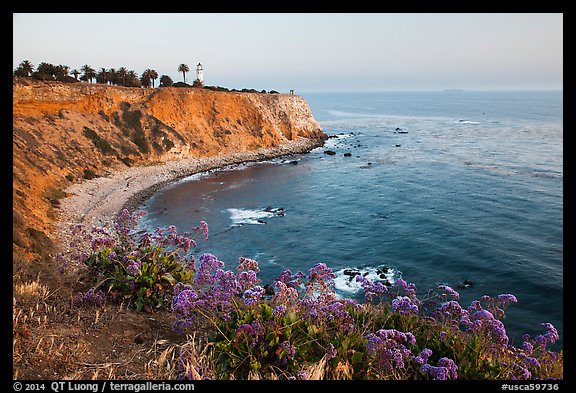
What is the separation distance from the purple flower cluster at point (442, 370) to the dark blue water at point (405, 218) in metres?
12.6

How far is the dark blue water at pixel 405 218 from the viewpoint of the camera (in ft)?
69.4

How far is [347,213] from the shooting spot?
33.0 meters

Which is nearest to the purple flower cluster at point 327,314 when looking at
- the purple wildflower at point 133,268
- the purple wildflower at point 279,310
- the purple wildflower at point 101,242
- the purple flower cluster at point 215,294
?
the purple wildflower at point 279,310

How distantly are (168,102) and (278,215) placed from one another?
33.8m

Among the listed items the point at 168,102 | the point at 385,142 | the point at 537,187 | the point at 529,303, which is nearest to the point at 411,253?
the point at 529,303

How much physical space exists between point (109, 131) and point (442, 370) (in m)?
52.0

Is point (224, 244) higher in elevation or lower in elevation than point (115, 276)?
lower

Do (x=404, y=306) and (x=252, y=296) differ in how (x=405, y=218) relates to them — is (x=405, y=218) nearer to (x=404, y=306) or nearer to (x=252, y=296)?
(x=404, y=306)

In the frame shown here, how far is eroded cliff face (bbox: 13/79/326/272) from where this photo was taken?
30.9m

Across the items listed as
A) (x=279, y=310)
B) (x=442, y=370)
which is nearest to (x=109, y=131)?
(x=279, y=310)

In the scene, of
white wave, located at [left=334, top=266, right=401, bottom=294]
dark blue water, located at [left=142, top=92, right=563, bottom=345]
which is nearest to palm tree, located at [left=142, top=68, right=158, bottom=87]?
dark blue water, located at [left=142, top=92, right=563, bottom=345]

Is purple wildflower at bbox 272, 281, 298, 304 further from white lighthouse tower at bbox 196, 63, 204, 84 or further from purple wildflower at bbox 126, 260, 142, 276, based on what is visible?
white lighthouse tower at bbox 196, 63, 204, 84

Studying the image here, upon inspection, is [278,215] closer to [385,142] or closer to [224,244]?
[224,244]
